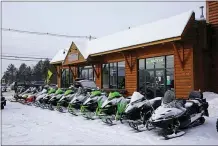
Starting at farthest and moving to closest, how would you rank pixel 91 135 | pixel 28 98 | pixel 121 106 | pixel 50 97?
1. pixel 28 98
2. pixel 50 97
3. pixel 121 106
4. pixel 91 135

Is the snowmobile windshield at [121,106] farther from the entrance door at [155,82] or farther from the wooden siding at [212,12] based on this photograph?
the wooden siding at [212,12]

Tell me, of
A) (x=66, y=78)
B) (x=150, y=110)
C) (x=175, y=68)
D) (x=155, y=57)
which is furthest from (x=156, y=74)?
(x=66, y=78)

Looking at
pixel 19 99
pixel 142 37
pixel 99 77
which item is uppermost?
pixel 142 37

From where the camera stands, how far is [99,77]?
1978 cm

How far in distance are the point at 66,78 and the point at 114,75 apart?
847 cm

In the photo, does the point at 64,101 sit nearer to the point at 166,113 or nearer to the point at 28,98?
the point at 28,98

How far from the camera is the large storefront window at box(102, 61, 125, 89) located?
17750 mm

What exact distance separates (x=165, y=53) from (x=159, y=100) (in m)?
6.00

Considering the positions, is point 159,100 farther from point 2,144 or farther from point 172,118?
point 2,144

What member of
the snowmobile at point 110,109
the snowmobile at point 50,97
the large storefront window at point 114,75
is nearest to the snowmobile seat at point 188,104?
the snowmobile at point 110,109

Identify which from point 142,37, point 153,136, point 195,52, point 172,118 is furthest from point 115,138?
point 142,37

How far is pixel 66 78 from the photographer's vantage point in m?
25.9

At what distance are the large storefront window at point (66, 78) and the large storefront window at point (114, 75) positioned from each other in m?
6.12

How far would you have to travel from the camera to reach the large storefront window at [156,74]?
14.2m
